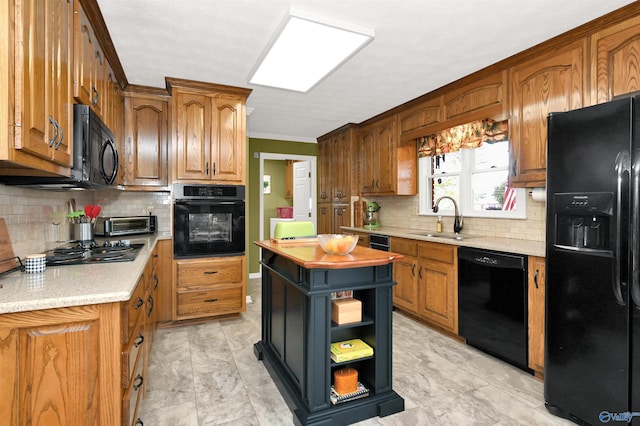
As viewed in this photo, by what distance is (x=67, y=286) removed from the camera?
134 centimetres

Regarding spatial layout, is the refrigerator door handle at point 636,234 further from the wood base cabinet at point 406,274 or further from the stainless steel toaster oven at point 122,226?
the stainless steel toaster oven at point 122,226

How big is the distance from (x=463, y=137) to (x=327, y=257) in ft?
8.13

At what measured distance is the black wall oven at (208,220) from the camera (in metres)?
3.34

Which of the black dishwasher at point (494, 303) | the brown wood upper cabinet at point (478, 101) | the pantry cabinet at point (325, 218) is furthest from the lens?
the pantry cabinet at point (325, 218)

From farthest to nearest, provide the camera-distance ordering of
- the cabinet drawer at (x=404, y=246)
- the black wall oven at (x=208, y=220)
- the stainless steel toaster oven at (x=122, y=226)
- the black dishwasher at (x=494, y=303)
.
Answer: the cabinet drawer at (x=404, y=246)
the black wall oven at (x=208, y=220)
the stainless steel toaster oven at (x=122, y=226)
the black dishwasher at (x=494, y=303)

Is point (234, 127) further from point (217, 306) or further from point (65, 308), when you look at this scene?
point (65, 308)

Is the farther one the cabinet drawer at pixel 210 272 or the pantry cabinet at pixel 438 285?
the cabinet drawer at pixel 210 272

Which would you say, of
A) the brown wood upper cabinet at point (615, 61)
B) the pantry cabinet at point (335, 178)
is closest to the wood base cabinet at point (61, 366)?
the brown wood upper cabinet at point (615, 61)

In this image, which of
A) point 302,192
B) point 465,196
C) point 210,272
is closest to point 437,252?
point 465,196

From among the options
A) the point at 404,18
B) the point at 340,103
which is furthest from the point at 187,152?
the point at 404,18

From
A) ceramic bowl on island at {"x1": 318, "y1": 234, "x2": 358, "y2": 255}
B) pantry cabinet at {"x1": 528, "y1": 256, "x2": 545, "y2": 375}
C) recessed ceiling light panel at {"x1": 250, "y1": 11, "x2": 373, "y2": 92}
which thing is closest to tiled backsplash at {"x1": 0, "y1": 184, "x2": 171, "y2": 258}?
ceramic bowl on island at {"x1": 318, "y1": 234, "x2": 358, "y2": 255}

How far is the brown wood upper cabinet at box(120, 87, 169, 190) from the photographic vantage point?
11.2ft

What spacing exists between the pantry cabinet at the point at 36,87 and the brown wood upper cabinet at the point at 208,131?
171 cm

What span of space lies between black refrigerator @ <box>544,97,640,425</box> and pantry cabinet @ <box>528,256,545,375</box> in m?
0.39
